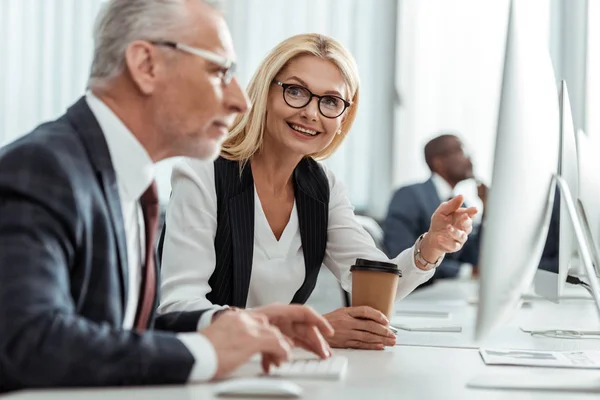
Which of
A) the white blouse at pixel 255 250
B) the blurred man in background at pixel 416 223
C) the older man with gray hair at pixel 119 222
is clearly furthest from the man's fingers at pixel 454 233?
the blurred man in background at pixel 416 223

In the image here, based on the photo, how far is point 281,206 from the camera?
6.89 feet

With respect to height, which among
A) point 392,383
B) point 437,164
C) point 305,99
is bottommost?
point 437,164

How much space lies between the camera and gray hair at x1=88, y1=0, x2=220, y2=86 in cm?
130

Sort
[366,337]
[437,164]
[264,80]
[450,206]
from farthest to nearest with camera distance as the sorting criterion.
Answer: [437,164]
[264,80]
[450,206]
[366,337]

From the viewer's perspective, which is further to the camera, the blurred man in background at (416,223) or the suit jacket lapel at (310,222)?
the blurred man in background at (416,223)

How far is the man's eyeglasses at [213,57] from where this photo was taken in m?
1.32

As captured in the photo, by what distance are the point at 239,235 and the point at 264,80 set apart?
15.8 inches

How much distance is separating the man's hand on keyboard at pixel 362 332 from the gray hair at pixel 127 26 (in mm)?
636

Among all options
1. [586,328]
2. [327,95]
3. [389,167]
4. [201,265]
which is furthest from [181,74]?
[389,167]

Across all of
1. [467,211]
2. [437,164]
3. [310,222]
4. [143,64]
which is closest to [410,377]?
[143,64]

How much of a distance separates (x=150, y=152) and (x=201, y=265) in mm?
536

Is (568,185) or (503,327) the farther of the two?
(503,327)

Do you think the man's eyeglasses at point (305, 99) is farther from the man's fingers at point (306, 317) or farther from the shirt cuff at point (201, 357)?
the shirt cuff at point (201, 357)

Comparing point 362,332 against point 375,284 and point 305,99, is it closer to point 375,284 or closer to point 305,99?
point 375,284
